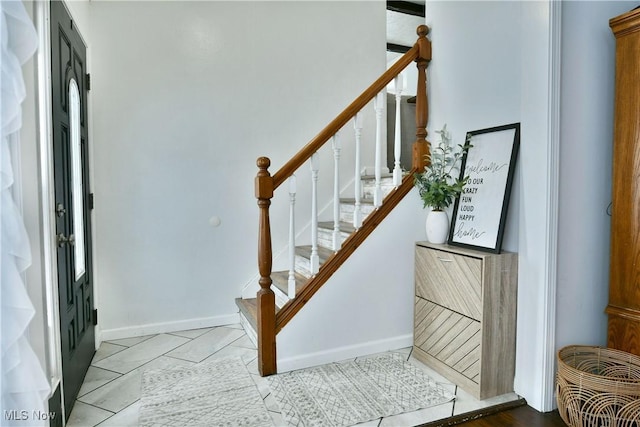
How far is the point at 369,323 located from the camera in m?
2.60

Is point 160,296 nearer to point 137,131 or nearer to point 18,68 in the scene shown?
point 137,131

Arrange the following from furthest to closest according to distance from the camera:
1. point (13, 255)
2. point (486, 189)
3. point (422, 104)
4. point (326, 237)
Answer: point (326, 237), point (422, 104), point (486, 189), point (13, 255)

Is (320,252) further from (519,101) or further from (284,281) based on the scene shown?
(519,101)

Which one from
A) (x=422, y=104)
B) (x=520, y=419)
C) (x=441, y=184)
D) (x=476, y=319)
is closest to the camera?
(x=520, y=419)

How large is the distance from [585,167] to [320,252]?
1.71 metres

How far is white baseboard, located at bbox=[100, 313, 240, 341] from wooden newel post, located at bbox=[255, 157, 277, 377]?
1.00 m

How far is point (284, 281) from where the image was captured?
2.85 meters

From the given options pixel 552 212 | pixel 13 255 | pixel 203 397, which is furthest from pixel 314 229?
pixel 13 255

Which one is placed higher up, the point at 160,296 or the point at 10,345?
the point at 10,345

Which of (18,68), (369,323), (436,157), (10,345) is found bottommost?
(369,323)

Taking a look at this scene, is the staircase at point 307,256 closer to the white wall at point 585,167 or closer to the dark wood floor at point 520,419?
the white wall at point 585,167

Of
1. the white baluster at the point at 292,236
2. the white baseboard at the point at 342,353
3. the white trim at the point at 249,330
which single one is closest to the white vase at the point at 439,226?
the white baseboard at the point at 342,353

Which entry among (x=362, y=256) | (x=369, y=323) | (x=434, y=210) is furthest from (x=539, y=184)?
(x=369, y=323)

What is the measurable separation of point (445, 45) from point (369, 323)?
6.34ft
